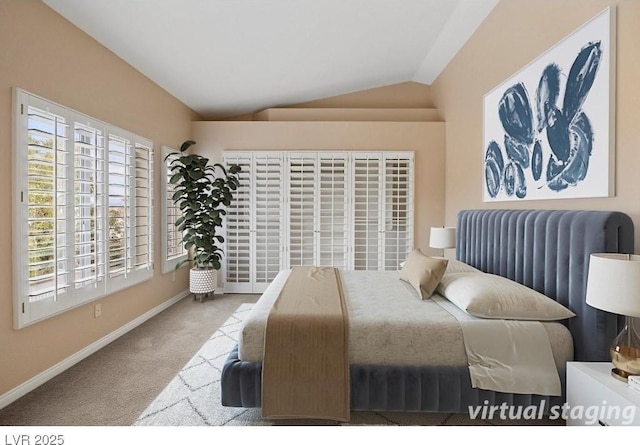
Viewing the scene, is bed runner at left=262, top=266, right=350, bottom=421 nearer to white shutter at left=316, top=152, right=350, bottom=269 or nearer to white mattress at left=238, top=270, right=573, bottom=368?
white mattress at left=238, top=270, right=573, bottom=368

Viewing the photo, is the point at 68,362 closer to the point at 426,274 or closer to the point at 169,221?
the point at 169,221

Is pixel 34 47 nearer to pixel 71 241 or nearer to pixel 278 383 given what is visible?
pixel 71 241

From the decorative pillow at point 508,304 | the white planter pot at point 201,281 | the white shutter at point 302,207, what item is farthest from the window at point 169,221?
the decorative pillow at point 508,304

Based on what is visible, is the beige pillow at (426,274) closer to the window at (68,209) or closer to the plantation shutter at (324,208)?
the plantation shutter at (324,208)

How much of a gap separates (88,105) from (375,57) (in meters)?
3.07

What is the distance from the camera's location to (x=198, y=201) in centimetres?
425

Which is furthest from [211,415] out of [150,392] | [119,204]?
[119,204]

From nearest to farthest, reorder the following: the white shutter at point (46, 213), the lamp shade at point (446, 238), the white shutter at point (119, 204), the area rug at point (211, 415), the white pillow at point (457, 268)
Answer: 1. the area rug at point (211, 415)
2. the white shutter at point (46, 213)
3. the white pillow at point (457, 268)
4. the white shutter at point (119, 204)
5. the lamp shade at point (446, 238)

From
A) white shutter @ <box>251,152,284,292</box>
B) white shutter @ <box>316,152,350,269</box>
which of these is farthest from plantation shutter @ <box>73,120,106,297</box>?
white shutter @ <box>316,152,350,269</box>

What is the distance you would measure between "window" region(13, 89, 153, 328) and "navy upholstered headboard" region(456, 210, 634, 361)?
337 centimetres

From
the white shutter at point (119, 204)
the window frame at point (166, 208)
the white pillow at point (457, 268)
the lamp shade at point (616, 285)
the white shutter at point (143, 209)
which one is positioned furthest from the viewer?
the window frame at point (166, 208)

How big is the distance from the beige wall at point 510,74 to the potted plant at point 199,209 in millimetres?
2872

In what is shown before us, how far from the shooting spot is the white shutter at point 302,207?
4.71m

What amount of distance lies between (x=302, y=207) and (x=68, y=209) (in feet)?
9.02
